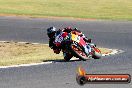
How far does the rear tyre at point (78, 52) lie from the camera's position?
16047 millimetres

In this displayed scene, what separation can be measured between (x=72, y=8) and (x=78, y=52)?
25213mm

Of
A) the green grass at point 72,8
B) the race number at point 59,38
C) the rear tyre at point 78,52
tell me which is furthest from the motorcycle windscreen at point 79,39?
the green grass at point 72,8

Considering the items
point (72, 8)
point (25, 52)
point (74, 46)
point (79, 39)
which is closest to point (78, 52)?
point (74, 46)

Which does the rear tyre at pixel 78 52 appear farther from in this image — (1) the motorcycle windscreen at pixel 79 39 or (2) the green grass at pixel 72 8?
(2) the green grass at pixel 72 8

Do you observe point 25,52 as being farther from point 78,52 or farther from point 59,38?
point 78,52

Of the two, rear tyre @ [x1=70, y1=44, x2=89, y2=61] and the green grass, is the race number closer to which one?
rear tyre @ [x1=70, y1=44, x2=89, y2=61]

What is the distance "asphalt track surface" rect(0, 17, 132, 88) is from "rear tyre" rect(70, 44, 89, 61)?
43cm

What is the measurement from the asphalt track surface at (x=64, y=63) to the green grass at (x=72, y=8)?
5.14 metres

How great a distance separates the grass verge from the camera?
17.3 m

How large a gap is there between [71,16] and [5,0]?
12168mm

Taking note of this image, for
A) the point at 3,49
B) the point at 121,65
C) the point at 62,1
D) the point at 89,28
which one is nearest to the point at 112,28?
the point at 89,28

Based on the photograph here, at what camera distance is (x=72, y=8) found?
136 ft

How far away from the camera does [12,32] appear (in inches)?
1053

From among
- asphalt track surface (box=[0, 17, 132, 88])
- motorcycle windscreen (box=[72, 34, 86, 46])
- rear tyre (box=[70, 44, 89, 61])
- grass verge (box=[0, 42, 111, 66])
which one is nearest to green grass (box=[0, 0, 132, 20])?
asphalt track surface (box=[0, 17, 132, 88])
